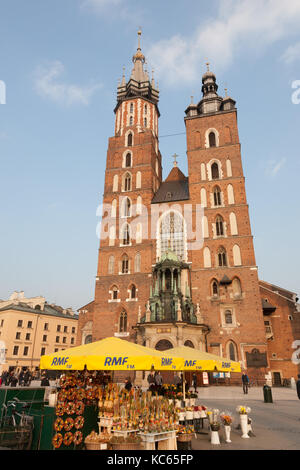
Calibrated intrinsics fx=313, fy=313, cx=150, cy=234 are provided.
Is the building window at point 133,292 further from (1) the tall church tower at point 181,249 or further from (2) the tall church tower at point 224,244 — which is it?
(2) the tall church tower at point 224,244

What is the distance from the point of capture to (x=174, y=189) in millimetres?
35875

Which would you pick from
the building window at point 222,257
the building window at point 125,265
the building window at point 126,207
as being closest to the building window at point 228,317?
the building window at point 222,257

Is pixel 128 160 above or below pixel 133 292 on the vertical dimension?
above

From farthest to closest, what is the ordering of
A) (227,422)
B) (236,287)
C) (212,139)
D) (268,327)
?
(212,139)
(268,327)
(236,287)
(227,422)

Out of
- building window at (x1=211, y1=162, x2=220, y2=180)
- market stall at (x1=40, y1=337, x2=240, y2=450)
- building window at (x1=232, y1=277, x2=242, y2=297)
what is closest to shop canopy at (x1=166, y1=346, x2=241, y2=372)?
market stall at (x1=40, y1=337, x2=240, y2=450)

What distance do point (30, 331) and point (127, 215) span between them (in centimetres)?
2679

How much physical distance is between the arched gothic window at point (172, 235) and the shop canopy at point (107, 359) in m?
23.2

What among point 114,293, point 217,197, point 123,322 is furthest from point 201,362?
point 217,197

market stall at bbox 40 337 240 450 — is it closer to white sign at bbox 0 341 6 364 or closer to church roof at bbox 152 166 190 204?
church roof at bbox 152 166 190 204

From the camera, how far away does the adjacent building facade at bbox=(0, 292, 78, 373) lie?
147ft

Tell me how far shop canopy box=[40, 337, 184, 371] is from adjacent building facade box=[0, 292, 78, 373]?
40.3 metres

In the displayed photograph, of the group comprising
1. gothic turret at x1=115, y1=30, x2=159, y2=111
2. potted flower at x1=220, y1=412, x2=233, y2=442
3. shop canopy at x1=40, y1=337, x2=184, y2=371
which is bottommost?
potted flower at x1=220, y1=412, x2=233, y2=442

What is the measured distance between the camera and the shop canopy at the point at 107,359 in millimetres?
6871

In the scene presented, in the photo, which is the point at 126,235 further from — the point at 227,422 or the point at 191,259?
the point at 227,422
